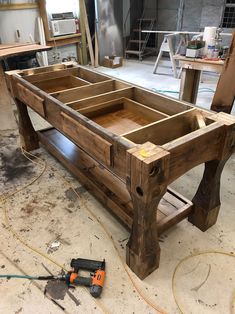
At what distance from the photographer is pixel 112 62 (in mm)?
6328

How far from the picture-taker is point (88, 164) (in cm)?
228

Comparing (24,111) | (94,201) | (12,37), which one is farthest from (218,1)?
(94,201)

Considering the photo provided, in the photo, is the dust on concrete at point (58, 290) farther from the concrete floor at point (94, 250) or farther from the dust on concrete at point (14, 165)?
the dust on concrete at point (14, 165)

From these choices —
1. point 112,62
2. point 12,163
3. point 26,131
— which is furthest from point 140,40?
point 12,163

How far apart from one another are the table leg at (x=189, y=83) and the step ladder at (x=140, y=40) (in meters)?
4.07

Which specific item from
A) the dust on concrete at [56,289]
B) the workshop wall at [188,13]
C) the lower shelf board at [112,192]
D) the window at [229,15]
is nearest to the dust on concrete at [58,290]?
the dust on concrete at [56,289]

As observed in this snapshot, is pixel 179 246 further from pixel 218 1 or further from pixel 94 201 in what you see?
pixel 218 1

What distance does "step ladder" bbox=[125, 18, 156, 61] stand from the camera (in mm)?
6949

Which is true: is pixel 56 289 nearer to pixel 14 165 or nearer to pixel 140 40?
pixel 14 165

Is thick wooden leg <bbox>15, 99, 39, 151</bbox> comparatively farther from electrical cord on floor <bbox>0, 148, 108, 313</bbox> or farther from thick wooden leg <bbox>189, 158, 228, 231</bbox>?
thick wooden leg <bbox>189, 158, 228, 231</bbox>

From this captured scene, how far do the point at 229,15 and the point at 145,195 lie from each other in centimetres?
651

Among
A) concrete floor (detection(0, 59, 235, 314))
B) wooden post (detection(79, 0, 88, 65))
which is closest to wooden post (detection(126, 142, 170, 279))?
concrete floor (detection(0, 59, 235, 314))

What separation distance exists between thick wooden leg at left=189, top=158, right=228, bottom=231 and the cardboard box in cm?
529

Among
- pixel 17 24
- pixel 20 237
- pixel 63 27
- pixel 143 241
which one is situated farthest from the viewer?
pixel 63 27
